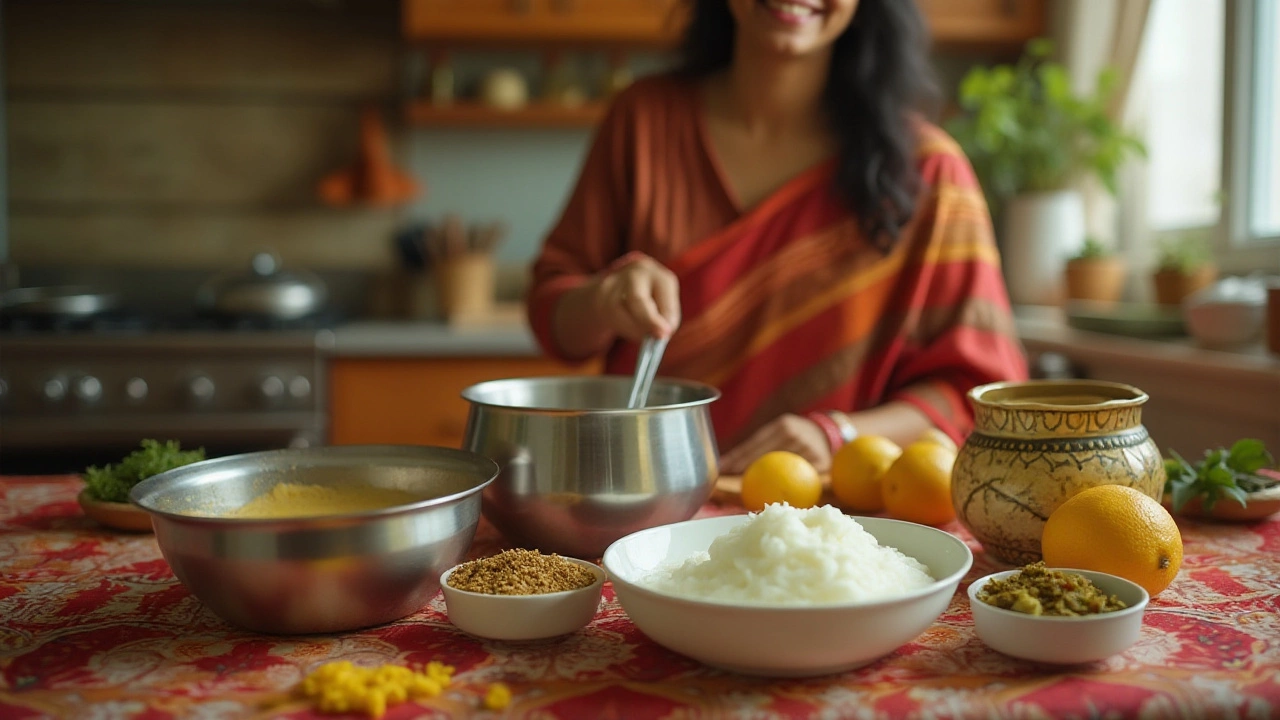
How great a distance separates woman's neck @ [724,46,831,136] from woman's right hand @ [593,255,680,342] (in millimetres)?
513

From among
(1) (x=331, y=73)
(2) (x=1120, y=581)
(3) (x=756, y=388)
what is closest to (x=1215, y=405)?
(3) (x=756, y=388)

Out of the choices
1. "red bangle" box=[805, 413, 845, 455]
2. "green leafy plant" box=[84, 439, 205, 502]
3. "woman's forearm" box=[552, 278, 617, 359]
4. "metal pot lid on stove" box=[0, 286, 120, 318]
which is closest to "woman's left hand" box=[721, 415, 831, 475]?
"red bangle" box=[805, 413, 845, 455]

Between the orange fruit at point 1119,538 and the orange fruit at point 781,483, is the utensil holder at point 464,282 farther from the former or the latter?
the orange fruit at point 1119,538

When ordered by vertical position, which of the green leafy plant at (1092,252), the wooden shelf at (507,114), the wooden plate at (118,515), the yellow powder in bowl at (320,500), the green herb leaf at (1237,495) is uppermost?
the wooden shelf at (507,114)

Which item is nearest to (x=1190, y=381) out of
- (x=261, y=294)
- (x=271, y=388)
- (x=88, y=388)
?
(x=271, y=388)

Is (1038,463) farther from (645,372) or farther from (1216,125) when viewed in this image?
(1216,125)

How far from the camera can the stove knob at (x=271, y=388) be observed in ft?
8.08

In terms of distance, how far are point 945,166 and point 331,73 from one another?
84.8 inches

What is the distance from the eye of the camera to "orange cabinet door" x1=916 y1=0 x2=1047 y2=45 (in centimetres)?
291

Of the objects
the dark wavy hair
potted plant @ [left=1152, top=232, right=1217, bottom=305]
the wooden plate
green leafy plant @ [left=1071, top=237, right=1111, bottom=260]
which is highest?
the dark wavy hair

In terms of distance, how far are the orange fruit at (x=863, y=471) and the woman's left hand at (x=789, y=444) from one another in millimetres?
124

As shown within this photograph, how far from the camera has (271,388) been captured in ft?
8.08

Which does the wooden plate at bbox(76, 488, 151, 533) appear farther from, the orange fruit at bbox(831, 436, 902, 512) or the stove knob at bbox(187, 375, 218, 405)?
the stove knob at bbox(187, 375, 218, 405)

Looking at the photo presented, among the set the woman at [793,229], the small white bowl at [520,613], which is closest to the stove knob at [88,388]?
the woman at [793,229]
